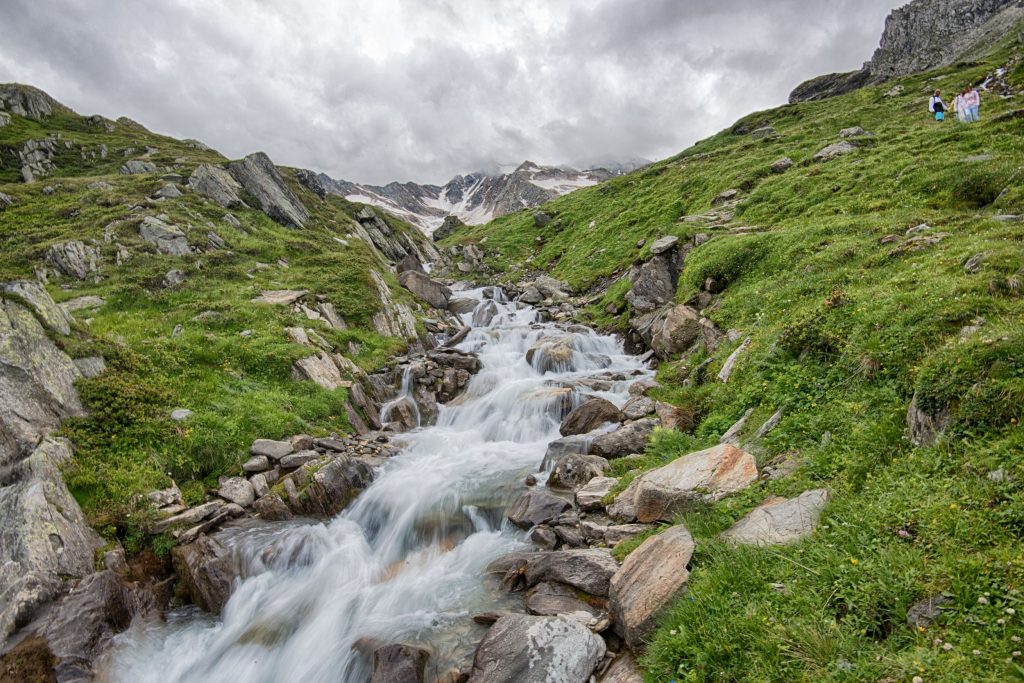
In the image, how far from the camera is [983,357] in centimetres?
615

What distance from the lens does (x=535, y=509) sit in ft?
36.8

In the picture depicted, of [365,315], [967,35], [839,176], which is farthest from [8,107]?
[967,35]

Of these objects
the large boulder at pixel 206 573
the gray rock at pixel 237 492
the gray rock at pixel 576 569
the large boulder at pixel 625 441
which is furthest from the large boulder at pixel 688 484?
the gray rock at pixel 237 492

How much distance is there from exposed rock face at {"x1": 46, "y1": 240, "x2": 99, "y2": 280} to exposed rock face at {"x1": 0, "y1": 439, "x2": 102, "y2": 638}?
22.2m

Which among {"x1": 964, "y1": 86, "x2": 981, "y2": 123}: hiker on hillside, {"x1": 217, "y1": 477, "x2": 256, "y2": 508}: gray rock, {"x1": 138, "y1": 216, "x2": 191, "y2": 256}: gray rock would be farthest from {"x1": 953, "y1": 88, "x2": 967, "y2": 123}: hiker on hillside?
{"x1": 138, "y1": 216, "x2": 191, "y2": 256}: gray rock

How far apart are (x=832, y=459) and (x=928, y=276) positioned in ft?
20.9

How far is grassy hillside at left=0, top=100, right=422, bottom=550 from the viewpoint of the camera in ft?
41.4

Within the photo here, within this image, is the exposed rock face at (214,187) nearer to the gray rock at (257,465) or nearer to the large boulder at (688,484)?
the gray rock at (257,465)

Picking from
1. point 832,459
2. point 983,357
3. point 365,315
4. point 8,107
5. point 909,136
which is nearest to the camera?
point 983,357

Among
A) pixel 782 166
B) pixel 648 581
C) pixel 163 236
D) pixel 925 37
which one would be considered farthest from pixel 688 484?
pixel 925 37

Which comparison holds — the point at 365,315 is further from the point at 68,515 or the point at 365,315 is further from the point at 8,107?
the point at 8,107

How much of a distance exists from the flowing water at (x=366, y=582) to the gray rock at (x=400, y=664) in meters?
0.36

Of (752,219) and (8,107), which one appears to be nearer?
(752,219)

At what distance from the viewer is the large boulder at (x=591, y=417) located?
51.4ft
